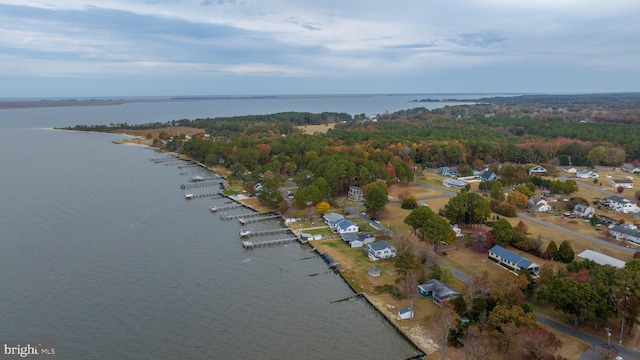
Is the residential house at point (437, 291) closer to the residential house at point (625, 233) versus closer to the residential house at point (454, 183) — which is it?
the residential house at point (625, 233)

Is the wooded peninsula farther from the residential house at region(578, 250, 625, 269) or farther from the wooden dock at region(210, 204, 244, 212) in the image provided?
the wooden dock at region(210, 204, 244, 212)

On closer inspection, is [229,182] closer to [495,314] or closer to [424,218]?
[424,218]

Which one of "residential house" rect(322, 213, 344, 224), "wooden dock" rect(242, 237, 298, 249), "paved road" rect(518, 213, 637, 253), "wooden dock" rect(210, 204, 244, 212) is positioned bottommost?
"paved road" rect(518, 213, 637, 253)

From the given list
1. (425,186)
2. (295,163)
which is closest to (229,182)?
(295,163)

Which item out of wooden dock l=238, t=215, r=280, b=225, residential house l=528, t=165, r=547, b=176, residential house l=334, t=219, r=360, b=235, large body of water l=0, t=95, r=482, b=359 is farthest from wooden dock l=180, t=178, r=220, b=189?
residential house l=528, t=165, r=547, b=176

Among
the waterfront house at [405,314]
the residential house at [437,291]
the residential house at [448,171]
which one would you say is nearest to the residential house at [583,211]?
the residential house at [448,171]

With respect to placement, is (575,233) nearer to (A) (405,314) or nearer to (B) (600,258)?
(B) (600,258)

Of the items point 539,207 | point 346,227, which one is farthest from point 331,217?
point 539,207
